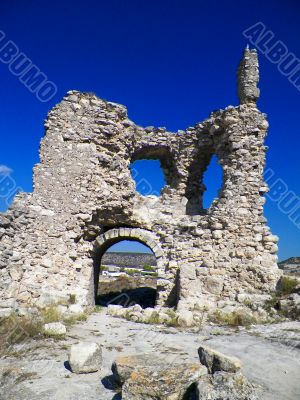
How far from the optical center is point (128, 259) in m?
29.4

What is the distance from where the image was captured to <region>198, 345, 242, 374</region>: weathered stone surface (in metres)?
3.54

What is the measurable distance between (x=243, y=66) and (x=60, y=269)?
857 centimetres

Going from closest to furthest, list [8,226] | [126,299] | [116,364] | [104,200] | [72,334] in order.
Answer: [116,364], [72,334], [8,226], [104,200], [126,299]

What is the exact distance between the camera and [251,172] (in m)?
9.55

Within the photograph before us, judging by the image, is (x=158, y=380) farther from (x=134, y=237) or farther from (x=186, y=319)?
(x=134, y=237)

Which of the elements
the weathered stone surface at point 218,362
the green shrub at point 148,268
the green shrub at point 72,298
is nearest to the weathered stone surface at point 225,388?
the weathered stone surface at point 218,362

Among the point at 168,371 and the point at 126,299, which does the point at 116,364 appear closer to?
the point at 168,371

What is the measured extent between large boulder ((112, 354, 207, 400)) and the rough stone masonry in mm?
5114

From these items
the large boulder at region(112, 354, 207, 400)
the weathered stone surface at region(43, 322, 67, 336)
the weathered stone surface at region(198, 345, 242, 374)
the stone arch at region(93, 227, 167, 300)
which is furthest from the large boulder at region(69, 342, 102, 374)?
the stone arch at region(93, 227, 167, 300)

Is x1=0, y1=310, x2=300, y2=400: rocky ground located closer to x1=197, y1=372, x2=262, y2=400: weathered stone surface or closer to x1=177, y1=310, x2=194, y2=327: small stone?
x1=177, y1=310, x2=194, y2=327: small stone

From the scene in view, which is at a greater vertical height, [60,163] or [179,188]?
[179,188]

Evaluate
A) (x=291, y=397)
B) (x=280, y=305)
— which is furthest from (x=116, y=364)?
(x=280, y=305)

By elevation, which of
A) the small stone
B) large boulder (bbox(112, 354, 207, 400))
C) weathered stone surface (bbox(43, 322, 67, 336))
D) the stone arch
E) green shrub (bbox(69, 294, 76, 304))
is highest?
the stone arch

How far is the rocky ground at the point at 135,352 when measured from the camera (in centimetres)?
365
